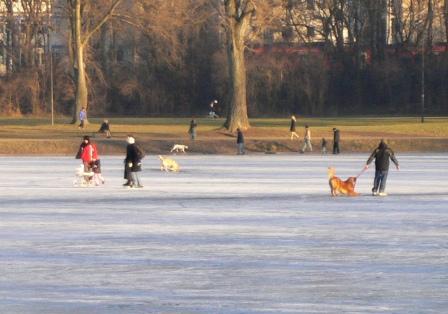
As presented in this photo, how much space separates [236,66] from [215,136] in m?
4.48

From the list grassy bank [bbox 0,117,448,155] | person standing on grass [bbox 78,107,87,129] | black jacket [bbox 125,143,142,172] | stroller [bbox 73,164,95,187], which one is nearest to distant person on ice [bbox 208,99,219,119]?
grassy bank [bbox 0,117,448,155]

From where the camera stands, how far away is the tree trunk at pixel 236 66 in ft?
187

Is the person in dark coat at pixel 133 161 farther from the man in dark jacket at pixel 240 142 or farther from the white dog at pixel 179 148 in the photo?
the man in dark jacket at pixel 240 142

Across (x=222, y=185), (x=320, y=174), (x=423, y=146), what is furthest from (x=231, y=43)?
(x=222, y=185)

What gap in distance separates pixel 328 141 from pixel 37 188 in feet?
90.4

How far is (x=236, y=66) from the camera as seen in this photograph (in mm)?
59188

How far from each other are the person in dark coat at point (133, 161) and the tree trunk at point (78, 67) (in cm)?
3567

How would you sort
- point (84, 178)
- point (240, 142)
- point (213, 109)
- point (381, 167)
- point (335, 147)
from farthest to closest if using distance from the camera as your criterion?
point (213, 109)
point (240, 142)
point (335, 147)
point (84, 178)
point (381, 167)

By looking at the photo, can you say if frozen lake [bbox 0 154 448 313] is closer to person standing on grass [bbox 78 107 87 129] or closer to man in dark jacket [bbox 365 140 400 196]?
man in dark jacket [bbox 365 140 400 196]

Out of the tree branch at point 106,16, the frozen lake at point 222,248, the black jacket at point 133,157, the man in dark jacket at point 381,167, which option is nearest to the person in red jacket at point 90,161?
the frozen lake at point 222,248

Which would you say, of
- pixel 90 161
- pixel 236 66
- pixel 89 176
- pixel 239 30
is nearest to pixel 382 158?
pixel 89 176

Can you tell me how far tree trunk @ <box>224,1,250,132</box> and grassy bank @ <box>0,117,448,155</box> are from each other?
0.79 m

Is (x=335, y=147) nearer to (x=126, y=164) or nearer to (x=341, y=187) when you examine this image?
(x=126, y=164)

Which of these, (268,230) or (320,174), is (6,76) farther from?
(268,230)
